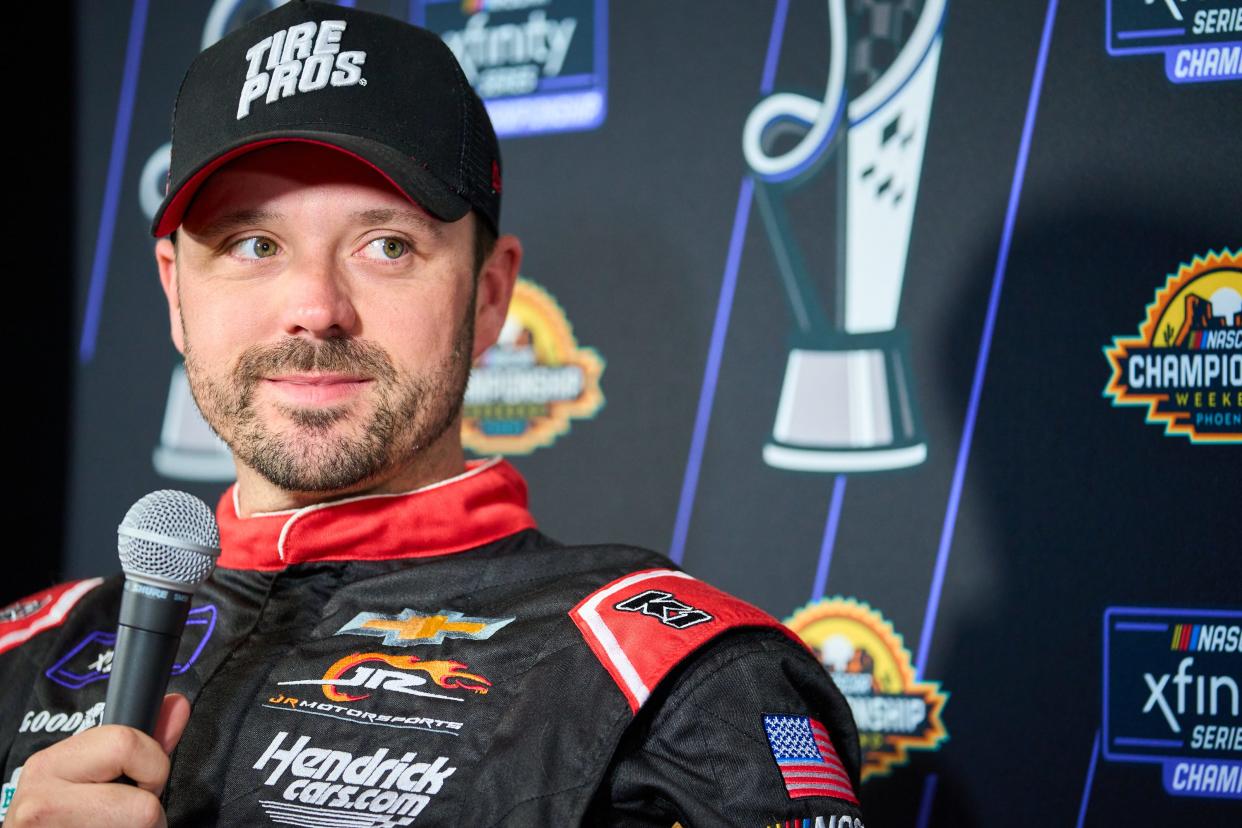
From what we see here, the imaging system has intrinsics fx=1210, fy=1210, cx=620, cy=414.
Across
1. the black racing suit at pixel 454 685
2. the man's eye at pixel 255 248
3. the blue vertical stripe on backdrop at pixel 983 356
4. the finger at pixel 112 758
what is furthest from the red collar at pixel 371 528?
the blue vertical stripe on backdrop at pixel 983 356

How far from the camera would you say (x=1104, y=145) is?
49.5 inches

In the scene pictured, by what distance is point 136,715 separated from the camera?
72 cm

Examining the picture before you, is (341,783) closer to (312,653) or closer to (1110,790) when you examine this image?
(312,653)

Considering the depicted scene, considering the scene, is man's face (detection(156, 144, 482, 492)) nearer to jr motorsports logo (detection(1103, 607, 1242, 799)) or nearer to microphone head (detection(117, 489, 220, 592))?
microphone head (detection(117, 489, 220, 592))

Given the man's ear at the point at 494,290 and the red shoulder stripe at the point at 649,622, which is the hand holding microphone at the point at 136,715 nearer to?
the red shoulder stripe at the point at 649,622

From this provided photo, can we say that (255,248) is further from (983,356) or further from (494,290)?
(983,356)

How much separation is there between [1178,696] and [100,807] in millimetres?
980

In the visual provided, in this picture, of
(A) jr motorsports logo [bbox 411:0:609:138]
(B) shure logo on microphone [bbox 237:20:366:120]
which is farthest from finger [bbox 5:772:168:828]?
(A) jr motorsports logo [bbox 411:0:609:138]

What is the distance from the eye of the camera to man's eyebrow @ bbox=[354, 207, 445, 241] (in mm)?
1021

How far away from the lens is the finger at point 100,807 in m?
0.70

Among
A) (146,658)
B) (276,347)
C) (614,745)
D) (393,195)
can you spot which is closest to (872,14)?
(393,195)

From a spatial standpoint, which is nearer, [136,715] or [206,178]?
[136,715]

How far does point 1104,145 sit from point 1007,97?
11 cm

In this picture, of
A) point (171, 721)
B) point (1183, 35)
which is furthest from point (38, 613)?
point (1183, 35)
